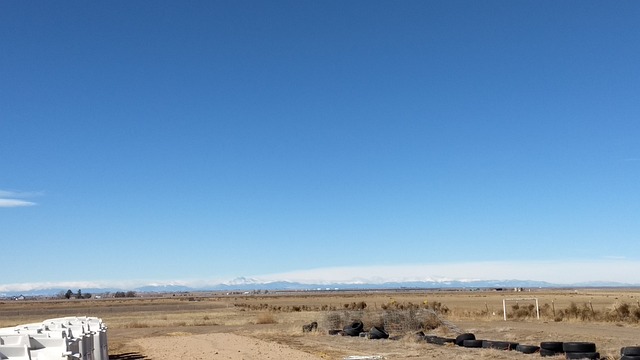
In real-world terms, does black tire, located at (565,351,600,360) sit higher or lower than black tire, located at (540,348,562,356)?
higher

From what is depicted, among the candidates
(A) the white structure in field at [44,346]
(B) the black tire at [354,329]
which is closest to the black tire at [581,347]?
(A) the white structure in field at [44,346]

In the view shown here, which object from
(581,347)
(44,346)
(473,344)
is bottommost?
(473,344)

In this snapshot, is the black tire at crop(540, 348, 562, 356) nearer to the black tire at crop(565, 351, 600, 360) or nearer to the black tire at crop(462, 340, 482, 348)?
the black tire at crop(565, 351, 600, 360)

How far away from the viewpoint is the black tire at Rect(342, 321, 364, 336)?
34125 mm

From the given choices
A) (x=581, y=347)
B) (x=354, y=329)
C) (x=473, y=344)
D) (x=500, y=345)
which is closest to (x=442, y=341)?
(x=473, y=344)

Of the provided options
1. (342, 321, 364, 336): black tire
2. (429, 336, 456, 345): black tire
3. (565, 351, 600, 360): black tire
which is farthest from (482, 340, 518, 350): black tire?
(342, 321, 364, 336): black tire

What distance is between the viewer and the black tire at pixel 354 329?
1344 inches

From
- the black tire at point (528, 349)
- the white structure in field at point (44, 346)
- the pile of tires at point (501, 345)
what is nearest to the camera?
the white structure in field at point (44, 346)

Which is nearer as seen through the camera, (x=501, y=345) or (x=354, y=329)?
(x=501, y=345)

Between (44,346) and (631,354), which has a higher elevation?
(44,346)

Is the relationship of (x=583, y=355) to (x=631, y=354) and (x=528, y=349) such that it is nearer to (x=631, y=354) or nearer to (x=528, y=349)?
(x=631, y=354)

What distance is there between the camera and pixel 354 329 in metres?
34.5

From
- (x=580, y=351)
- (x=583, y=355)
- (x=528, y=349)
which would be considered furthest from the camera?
(x=528, y=349)

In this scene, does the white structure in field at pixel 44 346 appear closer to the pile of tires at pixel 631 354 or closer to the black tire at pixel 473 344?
the pile of tires at pixel 631 354
